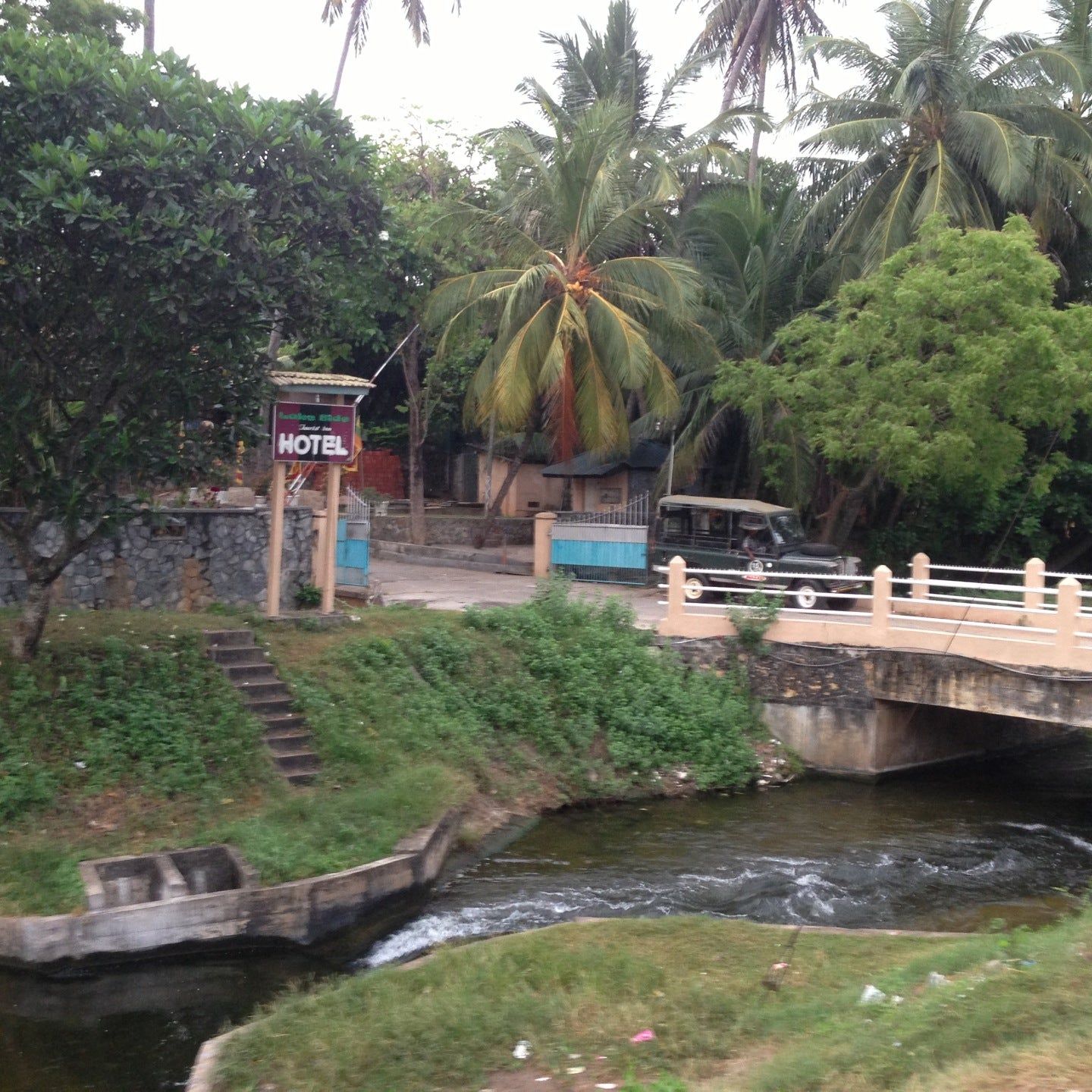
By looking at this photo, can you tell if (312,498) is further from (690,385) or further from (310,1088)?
(310,1088)

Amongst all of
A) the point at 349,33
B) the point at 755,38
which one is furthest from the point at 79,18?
the point at 755,38

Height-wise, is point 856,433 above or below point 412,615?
above

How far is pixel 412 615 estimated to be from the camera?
60.5 ft

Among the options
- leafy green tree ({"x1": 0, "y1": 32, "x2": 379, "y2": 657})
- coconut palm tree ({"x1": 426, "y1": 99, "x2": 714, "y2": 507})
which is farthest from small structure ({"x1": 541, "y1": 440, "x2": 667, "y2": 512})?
leafy green tree ({"x1": 0, "y1": 32, "x2": 379, "y2": 657})

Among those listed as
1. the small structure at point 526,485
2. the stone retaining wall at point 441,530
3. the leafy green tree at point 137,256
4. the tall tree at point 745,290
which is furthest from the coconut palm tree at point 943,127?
the leafy green tree at point 137,256

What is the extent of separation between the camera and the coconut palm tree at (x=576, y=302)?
84.3 feet

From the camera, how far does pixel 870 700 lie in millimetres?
18297

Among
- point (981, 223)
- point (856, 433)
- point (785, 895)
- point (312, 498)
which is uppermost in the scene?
point (981, 223)

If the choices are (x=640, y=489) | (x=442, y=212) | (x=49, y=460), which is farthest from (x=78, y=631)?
(x=640, y=489)

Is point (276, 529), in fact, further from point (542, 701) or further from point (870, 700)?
point (870, 700)

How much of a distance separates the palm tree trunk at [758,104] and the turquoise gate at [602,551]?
1146 cm

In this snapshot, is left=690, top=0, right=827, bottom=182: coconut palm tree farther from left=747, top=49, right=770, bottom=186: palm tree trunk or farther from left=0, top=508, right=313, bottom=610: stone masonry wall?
left=0, top=508, right=313, bottom=610: stone masonry wall

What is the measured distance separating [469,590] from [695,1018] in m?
17.0

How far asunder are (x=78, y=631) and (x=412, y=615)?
524 cm
